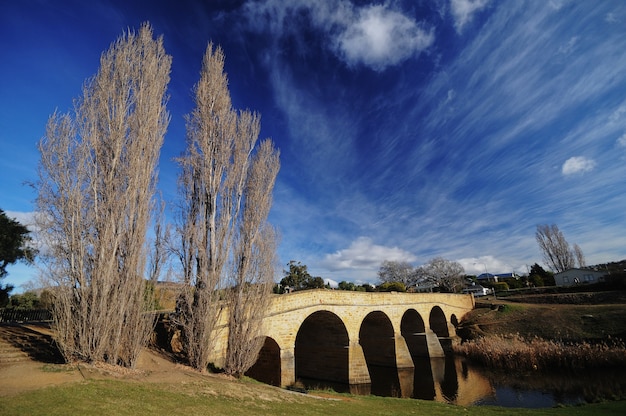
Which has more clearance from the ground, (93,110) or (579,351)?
(93,110)

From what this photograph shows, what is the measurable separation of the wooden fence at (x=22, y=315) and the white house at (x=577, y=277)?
69127 mm

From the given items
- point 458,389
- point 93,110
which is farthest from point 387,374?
point 93,110

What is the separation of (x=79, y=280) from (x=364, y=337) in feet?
85.6

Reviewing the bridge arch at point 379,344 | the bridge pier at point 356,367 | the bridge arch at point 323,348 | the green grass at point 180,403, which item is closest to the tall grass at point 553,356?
the bridge arch at point 379,344

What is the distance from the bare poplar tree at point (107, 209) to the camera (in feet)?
31.7

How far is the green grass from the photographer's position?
6031 mm

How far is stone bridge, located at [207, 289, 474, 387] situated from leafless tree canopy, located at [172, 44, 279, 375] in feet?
4.11

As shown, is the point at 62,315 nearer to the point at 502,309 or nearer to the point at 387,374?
the point at 387,374

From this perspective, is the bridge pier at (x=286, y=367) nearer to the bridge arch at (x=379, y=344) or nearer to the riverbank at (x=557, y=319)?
the bridge arch at (x=379, y=344)

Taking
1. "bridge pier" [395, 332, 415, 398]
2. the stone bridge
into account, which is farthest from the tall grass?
the stone bridge

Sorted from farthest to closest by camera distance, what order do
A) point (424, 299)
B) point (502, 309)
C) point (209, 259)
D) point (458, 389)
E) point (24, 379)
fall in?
point (502, 309), point (424, 299), point (458, 389), point (209, 259), point (24, 379)

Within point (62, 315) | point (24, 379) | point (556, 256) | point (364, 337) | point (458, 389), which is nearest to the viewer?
point (24, 379)

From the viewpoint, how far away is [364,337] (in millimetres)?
30422

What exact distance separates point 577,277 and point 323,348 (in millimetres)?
55546
